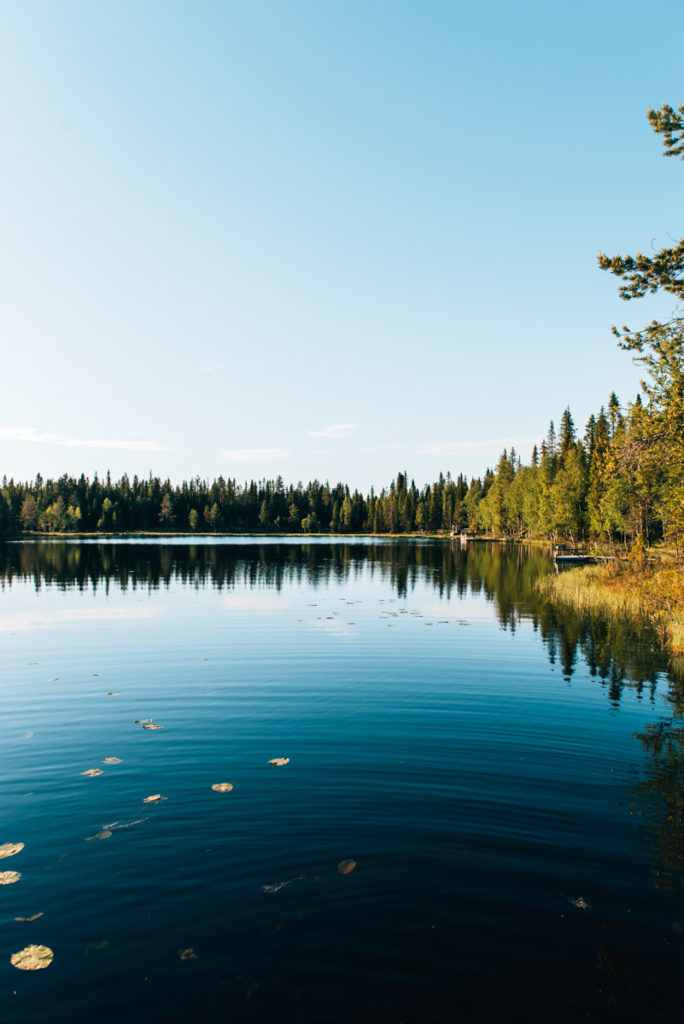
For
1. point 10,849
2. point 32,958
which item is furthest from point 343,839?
point 10,849

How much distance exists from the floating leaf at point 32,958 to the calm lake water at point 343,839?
125mm

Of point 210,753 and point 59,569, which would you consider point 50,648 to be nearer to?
point 210,753

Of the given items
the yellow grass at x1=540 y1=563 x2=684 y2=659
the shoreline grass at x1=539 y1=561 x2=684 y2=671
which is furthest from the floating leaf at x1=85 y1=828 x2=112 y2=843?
the yellow grass at x1=540 y1=563 x2=684 y2=659

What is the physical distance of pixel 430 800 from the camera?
1089cm

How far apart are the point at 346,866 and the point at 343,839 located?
0.83 metres

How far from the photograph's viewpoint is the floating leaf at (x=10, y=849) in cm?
884

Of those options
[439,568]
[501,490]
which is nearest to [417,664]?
[439,568]

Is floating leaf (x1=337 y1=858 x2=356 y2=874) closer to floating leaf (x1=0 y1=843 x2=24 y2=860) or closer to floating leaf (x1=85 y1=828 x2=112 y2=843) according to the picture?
floating leaf (x1=85 y1=828 x2=112 y2=843)

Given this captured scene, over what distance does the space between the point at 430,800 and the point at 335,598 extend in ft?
106

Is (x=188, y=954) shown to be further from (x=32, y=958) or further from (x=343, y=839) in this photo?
(x=343, y=839)

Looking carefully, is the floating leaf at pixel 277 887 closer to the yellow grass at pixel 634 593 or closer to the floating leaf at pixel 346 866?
the floating leaf at pixel 346 866

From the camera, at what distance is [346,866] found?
27.9 feet

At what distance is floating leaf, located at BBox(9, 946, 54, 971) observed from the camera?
653 cm

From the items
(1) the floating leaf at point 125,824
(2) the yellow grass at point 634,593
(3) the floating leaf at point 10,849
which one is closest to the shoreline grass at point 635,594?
(2) the yellow grass at point 634,593
